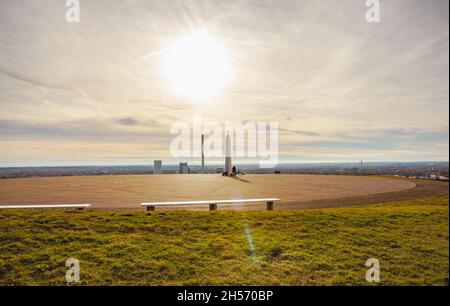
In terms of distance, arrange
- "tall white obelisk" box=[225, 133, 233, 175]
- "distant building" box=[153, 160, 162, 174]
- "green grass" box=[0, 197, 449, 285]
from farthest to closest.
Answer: "distant building" box=[153, 160, 162, 174], "tall white obelisk" box=[225, 133, 233, 175], "green grass" box=[0, 197, 449, 285]

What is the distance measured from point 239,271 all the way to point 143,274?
1.77 meters

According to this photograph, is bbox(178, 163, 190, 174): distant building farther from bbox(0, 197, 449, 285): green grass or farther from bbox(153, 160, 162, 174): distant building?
bbox(0, 197, 449, 285): green grass

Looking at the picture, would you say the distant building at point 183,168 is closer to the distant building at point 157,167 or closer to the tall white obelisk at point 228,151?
the distant building at point 157,167

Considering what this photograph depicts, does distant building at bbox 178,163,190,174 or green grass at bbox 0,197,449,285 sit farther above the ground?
distant building at bbox 178,163,190,174

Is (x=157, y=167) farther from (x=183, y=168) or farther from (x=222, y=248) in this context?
Result: (x=222, y=248)

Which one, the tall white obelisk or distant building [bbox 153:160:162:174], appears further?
distant building [bbox 153:160:162:174]

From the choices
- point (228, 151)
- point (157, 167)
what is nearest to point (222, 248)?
point (228, 151)

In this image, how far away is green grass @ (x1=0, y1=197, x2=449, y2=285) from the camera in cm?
487

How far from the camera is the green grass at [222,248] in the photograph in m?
4.87

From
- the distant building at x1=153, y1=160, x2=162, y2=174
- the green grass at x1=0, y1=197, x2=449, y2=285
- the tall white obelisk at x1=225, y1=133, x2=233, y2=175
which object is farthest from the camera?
the distant building at x1=153, y1=160, x2=162, y2=174

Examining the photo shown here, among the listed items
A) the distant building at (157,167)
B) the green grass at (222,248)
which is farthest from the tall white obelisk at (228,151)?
the green grass at (222,248)

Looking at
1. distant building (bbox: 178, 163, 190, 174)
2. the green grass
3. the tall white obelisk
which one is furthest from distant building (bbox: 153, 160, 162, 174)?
the green grass
